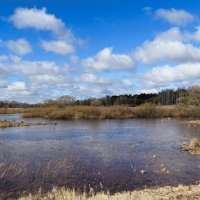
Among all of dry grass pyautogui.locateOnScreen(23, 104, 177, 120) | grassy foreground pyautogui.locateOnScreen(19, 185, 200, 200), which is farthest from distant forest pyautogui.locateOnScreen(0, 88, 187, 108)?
grassy foreground pyautogui.locateOnScreen(19, 185, 200, 200)

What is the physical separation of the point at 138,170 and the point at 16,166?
6.52 metres

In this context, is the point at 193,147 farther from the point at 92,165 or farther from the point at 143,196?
the point at 143,196

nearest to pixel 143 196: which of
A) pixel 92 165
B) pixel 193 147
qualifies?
pixel 92 165

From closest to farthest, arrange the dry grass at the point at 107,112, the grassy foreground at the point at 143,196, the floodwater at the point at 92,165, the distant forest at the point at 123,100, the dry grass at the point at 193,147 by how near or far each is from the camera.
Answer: the grassy foreground at the point at 143,196, the floodwater at the point at 92,165, the dry grass at the point at 193,147, the dry grass at the point at 107,112, the distant forest at the point at 123,100

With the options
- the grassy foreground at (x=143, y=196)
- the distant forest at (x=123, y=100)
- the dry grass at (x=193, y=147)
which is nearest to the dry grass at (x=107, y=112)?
the distant forest at (x=123, y=100)

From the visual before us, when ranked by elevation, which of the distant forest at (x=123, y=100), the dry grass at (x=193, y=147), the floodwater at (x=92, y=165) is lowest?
the floodwater at (x=92, y=165)

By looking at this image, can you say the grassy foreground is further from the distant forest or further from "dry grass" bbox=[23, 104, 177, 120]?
the distant forest

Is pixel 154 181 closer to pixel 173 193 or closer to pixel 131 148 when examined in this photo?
pixel 173 193

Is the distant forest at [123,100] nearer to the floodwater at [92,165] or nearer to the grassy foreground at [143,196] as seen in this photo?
the floodwater at [92,165]

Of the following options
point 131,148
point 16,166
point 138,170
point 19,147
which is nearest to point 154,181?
point 138,170

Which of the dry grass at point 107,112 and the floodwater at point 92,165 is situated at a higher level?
the dry grass at point 107,112

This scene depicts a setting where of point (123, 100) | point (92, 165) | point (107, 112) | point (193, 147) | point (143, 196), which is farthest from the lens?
point (123, 100)

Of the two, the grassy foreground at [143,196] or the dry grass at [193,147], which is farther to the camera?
the dry grass at [193,147]

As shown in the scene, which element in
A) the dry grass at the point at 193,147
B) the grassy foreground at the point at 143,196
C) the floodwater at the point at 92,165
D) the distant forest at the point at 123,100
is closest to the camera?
the grassy foreground at the point at 143,196
